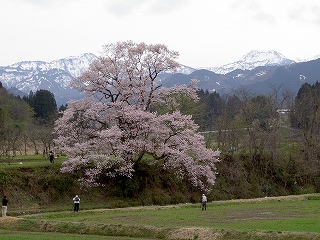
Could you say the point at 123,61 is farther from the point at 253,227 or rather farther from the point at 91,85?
the point at 253,227

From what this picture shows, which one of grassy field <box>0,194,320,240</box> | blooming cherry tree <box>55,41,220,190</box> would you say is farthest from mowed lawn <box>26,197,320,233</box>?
blooming cherry tree <box>55,41,220,190</box>

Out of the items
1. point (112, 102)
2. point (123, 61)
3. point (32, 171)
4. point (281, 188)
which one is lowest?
point (281, 188)

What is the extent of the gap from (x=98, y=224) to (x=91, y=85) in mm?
22264

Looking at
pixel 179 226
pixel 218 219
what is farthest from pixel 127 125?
pixel 179 226

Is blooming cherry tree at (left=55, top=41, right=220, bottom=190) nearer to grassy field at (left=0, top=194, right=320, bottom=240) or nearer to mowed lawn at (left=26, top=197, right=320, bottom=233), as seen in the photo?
mowed lawn at (left=26, top=197, right=320, bottom=233)

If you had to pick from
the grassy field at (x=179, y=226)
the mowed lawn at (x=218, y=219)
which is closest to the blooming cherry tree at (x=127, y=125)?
the mowed lawn at (x=218, y=219)

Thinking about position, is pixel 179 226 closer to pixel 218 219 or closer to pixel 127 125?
pixel 218 219

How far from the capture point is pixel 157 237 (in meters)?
25.6

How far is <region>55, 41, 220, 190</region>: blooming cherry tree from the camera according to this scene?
45.6 meters

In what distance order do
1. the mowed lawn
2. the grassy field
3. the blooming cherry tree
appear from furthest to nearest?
the blooming cherry tree, the mowed lawn, the grassy field

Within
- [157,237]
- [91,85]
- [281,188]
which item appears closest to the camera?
[157,237]

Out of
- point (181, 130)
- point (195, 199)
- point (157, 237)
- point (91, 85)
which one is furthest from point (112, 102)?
point (157, 237)

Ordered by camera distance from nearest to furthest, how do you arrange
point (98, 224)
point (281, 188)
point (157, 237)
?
point (157, 237), point (98, 224), point (281, 188)

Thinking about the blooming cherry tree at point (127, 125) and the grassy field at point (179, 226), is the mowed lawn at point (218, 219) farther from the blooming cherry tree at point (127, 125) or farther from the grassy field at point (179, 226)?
the blooming cherry tree at point (127, 125)
